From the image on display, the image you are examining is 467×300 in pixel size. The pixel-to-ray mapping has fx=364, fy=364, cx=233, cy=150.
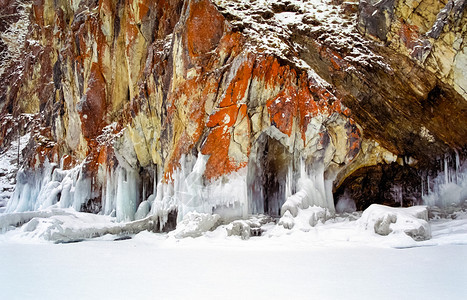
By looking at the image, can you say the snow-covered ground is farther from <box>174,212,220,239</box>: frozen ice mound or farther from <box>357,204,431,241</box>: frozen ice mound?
<box>174,212,220,239</box>: frozen ice mound

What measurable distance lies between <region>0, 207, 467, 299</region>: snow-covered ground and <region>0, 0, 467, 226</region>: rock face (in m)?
3.98

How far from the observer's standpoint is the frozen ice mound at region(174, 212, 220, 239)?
1223cm

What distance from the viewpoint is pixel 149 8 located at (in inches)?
793

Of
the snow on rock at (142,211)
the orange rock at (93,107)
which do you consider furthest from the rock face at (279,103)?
the orange rock at (93,107)

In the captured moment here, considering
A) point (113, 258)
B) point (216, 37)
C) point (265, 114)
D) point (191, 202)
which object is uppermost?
point (216, 37)

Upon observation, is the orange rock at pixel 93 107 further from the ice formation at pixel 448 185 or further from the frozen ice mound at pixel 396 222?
the ice formation at pixel 448 185

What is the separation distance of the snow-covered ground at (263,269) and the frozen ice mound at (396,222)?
141 millimetres

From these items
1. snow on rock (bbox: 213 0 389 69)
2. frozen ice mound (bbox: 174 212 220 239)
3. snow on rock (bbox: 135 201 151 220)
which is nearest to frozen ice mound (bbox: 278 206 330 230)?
frozen ice mound (bbox: 174 212 220 239)

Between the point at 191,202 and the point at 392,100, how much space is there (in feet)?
32.7

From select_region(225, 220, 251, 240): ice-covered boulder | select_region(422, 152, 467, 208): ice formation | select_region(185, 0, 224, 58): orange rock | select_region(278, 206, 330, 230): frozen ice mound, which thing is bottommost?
select_region(225, 220, 251, 240): ice-covered boulder

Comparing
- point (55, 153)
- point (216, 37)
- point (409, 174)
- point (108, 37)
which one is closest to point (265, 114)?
point (216, 37)

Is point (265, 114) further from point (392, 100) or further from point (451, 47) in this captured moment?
point (451, 47)

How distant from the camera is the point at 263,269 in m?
6.84

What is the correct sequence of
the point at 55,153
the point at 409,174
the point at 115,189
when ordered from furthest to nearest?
the point at 55,153, the point at 115,189, the point at 409,174
